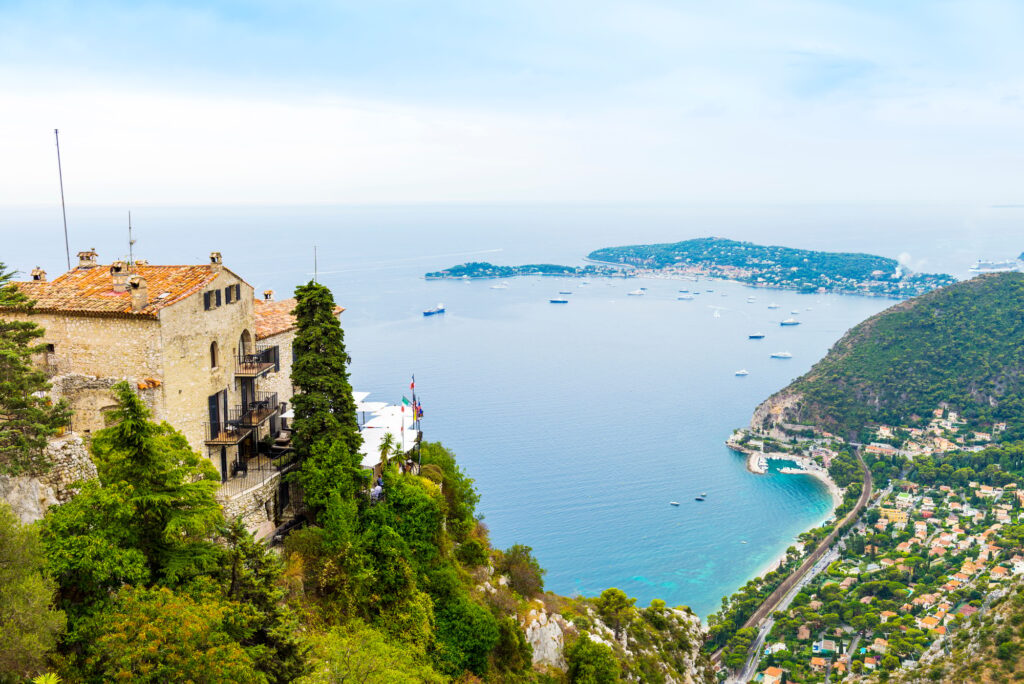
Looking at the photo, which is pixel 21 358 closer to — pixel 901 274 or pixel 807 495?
pixel 807 495

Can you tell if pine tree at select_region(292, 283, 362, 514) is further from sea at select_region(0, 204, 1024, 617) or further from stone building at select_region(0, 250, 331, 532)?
sea at select_region(0, 204, 1024, 617)

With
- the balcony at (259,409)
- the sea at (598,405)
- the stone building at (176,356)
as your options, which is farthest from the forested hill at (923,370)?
the stone building at (176,356)

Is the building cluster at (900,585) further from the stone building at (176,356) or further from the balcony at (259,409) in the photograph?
the stone building at (176,356)

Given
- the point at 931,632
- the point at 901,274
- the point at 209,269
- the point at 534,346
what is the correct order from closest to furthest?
the point at 209,269, the point at 931,632, the point at 534,346, the point at 901,274

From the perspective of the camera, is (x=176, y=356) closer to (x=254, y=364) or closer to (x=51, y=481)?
(x=254, y=364)

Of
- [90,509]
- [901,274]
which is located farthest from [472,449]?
[901,274]
